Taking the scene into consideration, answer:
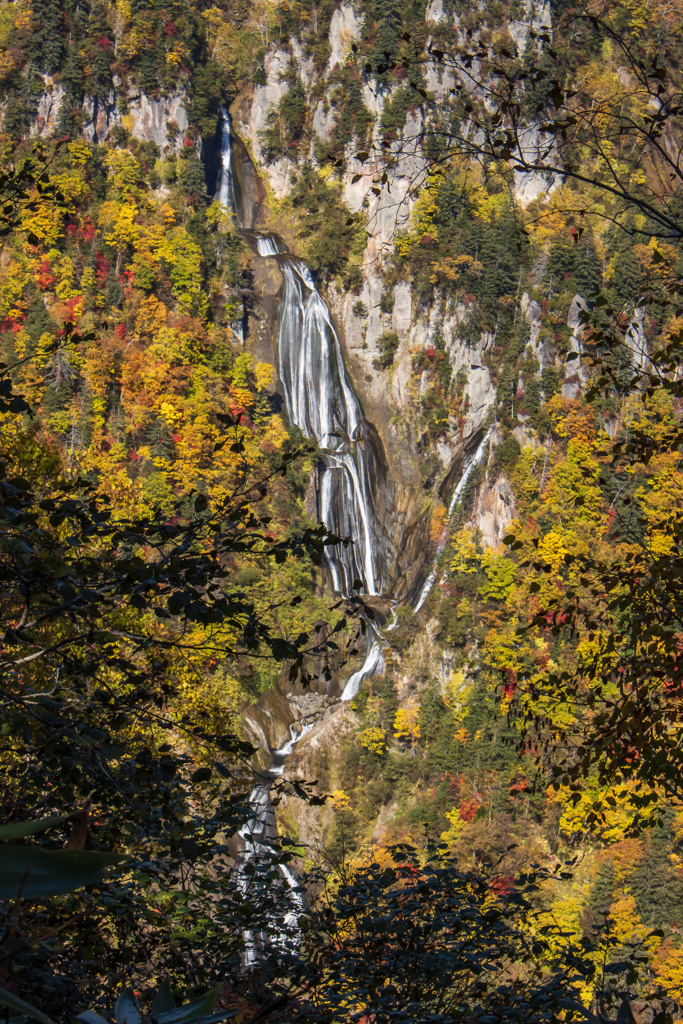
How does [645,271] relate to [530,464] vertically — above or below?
above

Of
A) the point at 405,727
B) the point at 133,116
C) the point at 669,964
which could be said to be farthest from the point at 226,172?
the point at 669,964

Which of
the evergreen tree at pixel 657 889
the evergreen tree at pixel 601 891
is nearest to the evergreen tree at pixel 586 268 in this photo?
the evergreen tree at pixel 657 889

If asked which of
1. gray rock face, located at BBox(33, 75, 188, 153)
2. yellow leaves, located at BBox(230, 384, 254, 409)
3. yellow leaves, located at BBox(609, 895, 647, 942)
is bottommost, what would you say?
yellow leaves, located at BBox(609, 895, 647, 942)

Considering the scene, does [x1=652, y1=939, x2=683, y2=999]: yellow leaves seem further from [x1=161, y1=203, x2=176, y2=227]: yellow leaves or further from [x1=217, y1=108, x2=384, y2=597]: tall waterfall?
[x1=161, y1=203, x2=176, y2=227]: yellow leaves

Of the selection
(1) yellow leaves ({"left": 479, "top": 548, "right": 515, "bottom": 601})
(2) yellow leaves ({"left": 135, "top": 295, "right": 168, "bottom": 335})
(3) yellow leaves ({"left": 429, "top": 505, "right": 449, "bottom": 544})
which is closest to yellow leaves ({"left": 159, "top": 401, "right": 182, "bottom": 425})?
(2) yellow leaves ({"left": 135, "top": 295, "right": 168, "bottom": 335})

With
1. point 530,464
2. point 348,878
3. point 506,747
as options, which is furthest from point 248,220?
point 348,878

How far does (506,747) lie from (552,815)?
7.97 ft

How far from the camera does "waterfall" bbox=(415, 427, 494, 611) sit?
32.0 meters

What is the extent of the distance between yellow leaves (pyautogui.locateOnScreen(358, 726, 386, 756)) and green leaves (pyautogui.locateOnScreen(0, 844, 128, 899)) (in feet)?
90.8

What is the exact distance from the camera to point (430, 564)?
3262 cm

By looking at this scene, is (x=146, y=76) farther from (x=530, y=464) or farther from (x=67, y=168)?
(x=530, y=464)

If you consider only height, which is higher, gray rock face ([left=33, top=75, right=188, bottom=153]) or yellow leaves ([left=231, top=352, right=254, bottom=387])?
gray rock face ([left=33, top=75, right=188, bottom=153])

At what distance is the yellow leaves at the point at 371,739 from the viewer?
90.3ft

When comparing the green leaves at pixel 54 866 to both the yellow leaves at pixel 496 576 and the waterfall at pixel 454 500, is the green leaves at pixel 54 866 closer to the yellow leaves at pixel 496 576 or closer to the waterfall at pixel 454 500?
the yellow leaves at pixel 496 576
